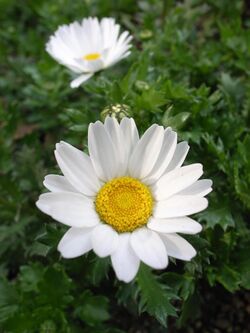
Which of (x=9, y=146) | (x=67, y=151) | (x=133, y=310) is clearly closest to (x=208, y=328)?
(x=133, y=310)

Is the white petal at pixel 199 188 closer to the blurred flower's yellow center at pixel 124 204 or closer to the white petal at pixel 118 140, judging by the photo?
the blurred flower's yellow center at pixel 124 204

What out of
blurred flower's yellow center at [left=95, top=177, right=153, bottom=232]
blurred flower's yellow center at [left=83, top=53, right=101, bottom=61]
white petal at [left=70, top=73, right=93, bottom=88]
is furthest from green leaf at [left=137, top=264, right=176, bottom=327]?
blurred flower's yellow center at [left=83, top=53, right=101, bottom=61]

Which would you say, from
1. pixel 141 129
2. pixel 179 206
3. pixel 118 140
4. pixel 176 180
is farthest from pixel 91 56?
pixel 179 206

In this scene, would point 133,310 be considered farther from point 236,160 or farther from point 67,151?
point 67,151

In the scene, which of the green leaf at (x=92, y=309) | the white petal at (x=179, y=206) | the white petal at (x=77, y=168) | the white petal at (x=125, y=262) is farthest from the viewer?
the green leaf at (x=92, y=309)

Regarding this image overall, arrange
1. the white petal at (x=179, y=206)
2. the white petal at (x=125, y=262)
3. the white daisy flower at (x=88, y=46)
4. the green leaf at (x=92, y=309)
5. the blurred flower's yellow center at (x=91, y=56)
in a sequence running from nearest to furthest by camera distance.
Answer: the white petal at (x=125, y=262) < the white petal at (x=179, y=206) < the green leaf at (x=92, y=309) < the white daisy flower at (x=88, y=46) < the blurred flower's yellow center at (x=91, y=56)

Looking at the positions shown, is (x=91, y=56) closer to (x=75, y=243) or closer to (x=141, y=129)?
(x=141, y=129)

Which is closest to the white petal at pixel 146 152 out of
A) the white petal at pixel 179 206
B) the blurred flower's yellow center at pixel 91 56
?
the white petal at pixel 179 206

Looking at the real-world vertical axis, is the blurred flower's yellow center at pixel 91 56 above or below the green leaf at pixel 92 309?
above
